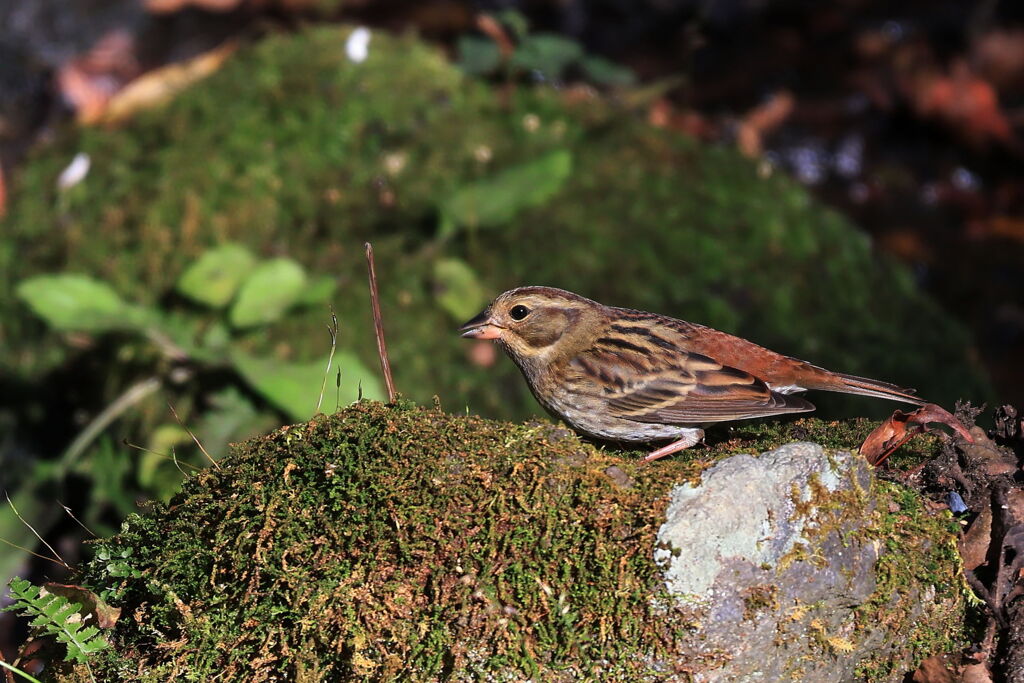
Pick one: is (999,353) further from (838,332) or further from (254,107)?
(254,107)

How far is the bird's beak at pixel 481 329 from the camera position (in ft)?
15.2

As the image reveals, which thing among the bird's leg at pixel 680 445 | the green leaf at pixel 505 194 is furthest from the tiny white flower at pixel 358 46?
the bird's leg at pixel 680 445

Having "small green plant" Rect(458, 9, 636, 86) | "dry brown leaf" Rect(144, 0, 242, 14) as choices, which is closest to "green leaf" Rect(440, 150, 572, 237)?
"small green plant" Rect(458, 9, 636, 86)

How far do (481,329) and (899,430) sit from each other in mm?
2058

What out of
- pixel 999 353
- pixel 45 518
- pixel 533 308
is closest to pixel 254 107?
pixel 45 518

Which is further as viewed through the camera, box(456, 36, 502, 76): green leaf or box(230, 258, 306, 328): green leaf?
box(456, 36, 502, 76): green leaf

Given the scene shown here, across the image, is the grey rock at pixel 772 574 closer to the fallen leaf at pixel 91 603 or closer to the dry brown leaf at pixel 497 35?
the fallen leaf at pixel 91 603

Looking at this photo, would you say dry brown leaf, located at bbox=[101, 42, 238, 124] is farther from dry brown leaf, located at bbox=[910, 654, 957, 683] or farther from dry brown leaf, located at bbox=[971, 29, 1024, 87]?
dry brown leaf, located at bbox=[971, 29, 1024, 87]

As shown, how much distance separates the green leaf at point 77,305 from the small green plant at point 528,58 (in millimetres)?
3371

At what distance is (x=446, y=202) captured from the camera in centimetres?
669

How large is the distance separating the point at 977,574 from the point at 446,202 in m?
4.44

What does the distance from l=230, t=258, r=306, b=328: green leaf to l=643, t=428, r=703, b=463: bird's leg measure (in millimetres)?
2627

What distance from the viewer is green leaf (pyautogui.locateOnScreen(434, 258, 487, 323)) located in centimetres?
645

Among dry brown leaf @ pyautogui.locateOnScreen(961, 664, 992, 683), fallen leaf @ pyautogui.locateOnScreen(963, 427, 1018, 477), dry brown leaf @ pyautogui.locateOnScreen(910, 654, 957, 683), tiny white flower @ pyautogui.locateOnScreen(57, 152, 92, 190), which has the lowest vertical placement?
dry brown leaf @ pyautogui.locateOnScreen(961, 664, 992, 683)
